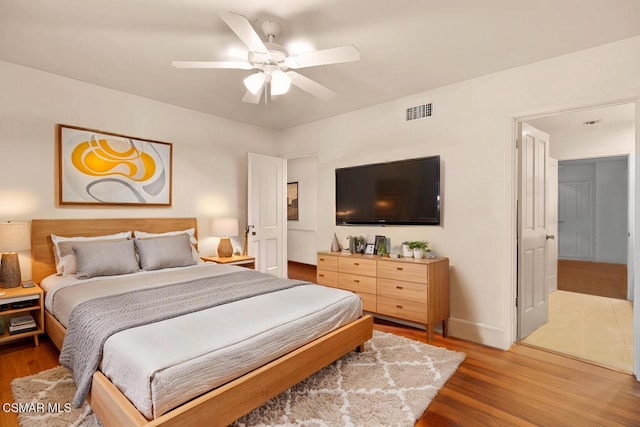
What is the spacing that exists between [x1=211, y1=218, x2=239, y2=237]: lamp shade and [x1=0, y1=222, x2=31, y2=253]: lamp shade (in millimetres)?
1834

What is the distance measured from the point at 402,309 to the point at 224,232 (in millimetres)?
2405

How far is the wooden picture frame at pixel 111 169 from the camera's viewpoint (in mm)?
3260

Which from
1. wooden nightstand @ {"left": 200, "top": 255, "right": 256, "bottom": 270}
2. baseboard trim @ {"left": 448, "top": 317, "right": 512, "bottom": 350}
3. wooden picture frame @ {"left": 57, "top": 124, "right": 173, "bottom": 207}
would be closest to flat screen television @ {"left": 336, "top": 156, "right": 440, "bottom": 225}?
baseboard trim @ {"left": 448, "top": 317, "right": 512, "bottom": 350}

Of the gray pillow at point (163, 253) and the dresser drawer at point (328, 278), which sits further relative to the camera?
the dresser drawer at point (328, 278)

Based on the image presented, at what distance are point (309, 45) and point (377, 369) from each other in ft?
8.48

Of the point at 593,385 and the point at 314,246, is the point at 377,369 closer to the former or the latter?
the point at 593,385

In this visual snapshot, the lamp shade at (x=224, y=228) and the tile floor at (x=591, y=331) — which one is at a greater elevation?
the lamp shade at (x=224, y=228)

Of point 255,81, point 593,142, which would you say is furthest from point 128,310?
point 593,142

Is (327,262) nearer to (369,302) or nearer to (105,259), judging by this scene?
(369,302)

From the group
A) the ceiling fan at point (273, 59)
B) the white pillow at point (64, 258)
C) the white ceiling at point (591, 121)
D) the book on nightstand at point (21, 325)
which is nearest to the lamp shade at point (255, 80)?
the ceiling fan at point (273, 59)

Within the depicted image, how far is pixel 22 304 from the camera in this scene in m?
2.82

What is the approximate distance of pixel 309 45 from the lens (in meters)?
2.51

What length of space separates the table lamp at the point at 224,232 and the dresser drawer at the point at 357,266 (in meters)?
1.49

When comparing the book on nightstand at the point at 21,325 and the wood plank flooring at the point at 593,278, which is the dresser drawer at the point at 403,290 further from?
the wood plank flooring at the point at 593,278
